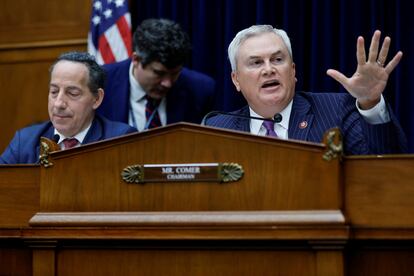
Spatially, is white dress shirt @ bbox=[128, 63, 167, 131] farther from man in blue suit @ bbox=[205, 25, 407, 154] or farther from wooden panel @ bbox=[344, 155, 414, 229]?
wooden panel @ bbox=[344, 155, 414, 229]

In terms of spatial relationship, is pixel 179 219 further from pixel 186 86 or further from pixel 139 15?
pixel 139 15

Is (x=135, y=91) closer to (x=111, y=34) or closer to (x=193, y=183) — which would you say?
(x=111, y=34)

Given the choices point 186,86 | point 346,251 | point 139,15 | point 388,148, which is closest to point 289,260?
point 346,251

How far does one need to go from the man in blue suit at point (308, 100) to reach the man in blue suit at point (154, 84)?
3.89ft

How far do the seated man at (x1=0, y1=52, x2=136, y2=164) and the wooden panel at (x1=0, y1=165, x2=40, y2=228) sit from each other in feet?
2.99

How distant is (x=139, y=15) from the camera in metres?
5.19

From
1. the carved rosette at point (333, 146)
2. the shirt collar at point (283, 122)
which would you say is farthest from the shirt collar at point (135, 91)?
the carved rosette at point (333, 146)

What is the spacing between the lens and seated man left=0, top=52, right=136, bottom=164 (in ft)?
11.3

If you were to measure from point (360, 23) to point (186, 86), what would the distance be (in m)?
1.03

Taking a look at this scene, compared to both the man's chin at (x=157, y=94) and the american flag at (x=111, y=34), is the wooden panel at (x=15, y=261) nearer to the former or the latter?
the man's chin at (x=157, y=94)

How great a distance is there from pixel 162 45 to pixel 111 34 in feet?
2.34

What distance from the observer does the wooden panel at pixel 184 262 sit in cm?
212

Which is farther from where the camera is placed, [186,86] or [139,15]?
[139,15]

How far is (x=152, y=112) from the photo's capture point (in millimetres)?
4426
